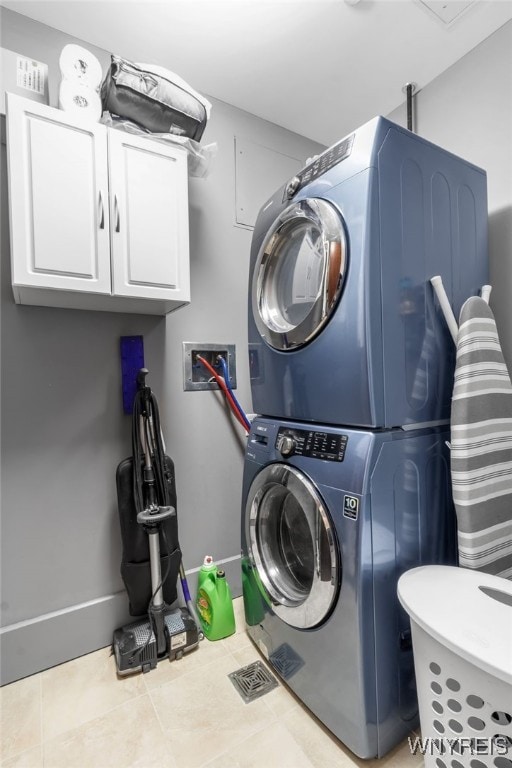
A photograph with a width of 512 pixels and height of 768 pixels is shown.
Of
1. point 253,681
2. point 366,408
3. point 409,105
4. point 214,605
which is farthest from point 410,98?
point 253,681

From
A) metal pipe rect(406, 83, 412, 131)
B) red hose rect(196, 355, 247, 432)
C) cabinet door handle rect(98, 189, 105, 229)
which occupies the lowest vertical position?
red hose rect(196, 355, 247, 432)

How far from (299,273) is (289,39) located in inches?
45.2

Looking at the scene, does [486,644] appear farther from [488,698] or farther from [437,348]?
[437,348]

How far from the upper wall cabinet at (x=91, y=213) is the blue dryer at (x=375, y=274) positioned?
46cm

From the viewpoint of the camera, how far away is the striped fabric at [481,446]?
3.97ft

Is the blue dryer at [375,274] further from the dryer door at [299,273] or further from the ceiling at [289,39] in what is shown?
the ceiling at [289,39]

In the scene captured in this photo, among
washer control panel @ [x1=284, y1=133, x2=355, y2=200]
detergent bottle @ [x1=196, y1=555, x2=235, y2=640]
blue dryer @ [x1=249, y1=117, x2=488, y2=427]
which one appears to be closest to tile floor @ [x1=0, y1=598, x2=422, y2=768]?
detergent bottle @ [x1=196, y1=555, x2=235, y2=640]

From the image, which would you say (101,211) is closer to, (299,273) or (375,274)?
(299,273)

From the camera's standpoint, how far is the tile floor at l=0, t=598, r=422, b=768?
1177mm

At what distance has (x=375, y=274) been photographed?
1.12 meters

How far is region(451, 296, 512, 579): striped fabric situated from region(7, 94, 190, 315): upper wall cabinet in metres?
1.12

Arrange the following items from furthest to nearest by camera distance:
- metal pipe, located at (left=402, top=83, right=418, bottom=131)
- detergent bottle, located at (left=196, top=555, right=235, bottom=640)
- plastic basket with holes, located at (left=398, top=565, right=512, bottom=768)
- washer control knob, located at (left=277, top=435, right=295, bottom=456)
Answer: metal pipe, located at (left=402, top=83, right=418, bottom=131) → detergent bottle, located at (left=196, top=555, right=235, bottom=640) → washer control knob, located at (left=277, top=435, right=295, bottom=456) → plastic basket with holes, located at (left=398, top=565, right=512, bottom=768)

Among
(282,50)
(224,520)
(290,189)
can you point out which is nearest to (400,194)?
(290,189)

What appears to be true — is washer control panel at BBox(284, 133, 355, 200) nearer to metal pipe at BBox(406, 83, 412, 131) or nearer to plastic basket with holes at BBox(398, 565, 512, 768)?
metal pipe at BBox(406, 83, 412, 131)
